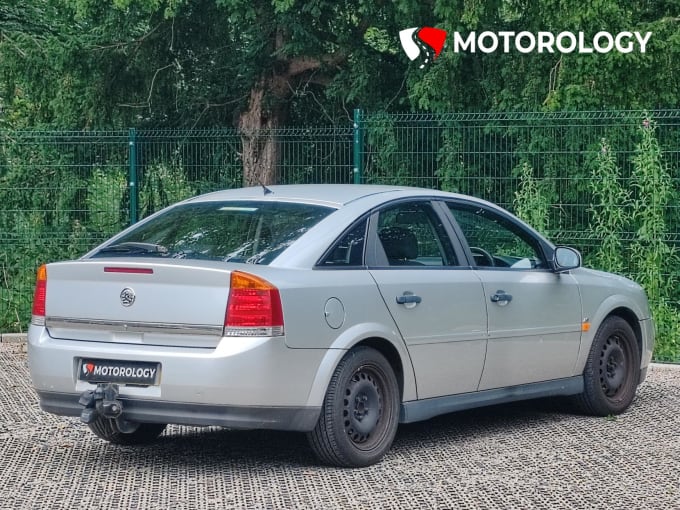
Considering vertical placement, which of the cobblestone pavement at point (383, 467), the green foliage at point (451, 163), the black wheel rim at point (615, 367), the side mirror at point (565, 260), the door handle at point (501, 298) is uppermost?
the green foliage at point (451, 163)

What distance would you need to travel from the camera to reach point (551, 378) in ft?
31.1

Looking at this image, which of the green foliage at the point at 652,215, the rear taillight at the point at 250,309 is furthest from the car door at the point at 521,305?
the green foliage at the point at 652,215

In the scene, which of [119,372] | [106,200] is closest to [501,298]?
[119,372]

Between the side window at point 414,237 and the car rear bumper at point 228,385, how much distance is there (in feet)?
3.69

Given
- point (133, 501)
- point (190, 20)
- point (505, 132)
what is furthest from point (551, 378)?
point (190, 20)

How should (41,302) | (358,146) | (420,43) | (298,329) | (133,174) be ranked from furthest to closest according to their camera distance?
(420,43), (133,174), (358,146), (41,302), (298,329)

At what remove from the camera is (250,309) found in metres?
7.23

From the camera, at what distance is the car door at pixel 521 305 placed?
892 centimetres

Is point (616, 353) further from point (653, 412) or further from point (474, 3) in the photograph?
point (474, 3)

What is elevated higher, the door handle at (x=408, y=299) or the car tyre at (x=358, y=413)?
the door handle at (x=408, y=299)

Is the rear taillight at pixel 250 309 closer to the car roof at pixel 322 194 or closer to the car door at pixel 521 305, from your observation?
the car roof at pixel 322 194

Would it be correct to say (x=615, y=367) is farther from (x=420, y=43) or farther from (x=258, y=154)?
(x=420, y=43)

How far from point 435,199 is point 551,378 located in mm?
1613

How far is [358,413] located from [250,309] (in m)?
1.09
